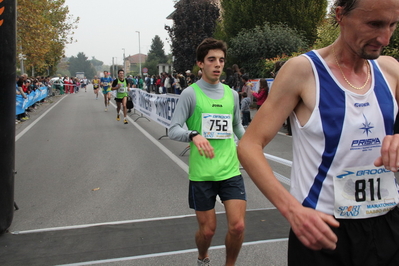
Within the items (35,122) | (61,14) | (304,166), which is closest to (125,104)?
(35,122)

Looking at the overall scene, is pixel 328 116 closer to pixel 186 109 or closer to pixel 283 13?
pixel 186 109

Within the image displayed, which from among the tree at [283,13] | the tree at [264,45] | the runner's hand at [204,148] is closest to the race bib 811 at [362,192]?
the runner's hand at [204,148]

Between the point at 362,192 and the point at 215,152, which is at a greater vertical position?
the point at 362,192

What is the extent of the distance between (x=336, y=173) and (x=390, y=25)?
0.58 meters

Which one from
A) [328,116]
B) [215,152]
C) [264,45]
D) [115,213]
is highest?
[264,45]

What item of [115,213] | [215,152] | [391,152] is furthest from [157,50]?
[391,152]

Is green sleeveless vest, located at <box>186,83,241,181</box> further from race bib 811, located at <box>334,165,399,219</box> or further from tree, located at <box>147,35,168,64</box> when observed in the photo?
tree, located at <box>147,35,168,64</box>

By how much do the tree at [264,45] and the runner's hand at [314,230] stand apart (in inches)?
964

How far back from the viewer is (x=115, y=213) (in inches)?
220

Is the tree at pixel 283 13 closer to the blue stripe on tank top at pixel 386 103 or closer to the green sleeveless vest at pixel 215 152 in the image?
the green sleeveless vest at pixel 215 152

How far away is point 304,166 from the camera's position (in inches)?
68.9

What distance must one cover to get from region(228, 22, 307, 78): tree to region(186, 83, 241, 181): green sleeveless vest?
871 inches

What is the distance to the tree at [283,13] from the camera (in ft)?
101

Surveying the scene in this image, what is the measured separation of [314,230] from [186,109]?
241 centimetres
